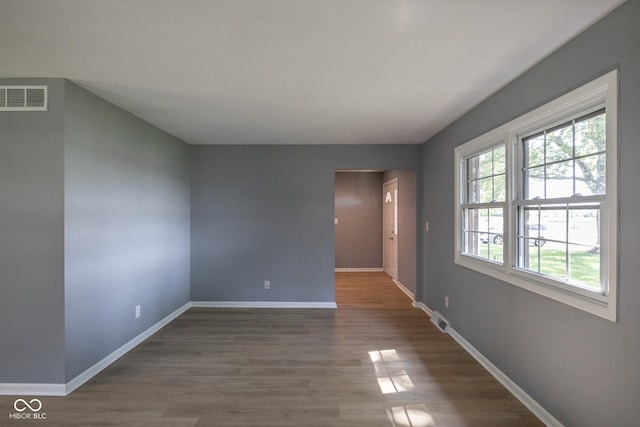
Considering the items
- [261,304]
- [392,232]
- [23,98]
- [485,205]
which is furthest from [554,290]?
[392,232]

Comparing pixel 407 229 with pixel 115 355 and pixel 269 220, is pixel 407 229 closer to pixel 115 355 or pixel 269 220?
pixel 269 220

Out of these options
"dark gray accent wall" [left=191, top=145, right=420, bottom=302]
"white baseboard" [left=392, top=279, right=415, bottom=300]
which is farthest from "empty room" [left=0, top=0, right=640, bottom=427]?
"white baseboard" [left=392, top=279, right=415, bottom=300]

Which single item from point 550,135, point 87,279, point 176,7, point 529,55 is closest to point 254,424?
point 87,279

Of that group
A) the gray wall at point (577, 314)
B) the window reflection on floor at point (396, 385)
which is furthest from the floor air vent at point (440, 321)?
the window reflection on floor at point (396, 385)

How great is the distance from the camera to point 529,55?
1993mm

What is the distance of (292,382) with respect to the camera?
2.50 metres

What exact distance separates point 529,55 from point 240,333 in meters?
3.71

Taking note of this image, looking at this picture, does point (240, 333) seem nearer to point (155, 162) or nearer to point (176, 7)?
point (155, 162)

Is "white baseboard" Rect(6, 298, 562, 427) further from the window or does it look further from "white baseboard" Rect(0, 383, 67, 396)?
the window

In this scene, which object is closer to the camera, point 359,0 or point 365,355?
point 359,0

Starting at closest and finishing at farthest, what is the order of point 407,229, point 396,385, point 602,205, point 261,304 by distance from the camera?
1. point 602,205
2. point 396,385
3. point 261,304
4. point 407,229

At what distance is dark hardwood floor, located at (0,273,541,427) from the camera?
208 centimetres

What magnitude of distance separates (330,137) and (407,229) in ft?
6.99

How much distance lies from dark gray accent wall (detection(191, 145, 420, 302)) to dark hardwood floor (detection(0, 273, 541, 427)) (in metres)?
0.82
